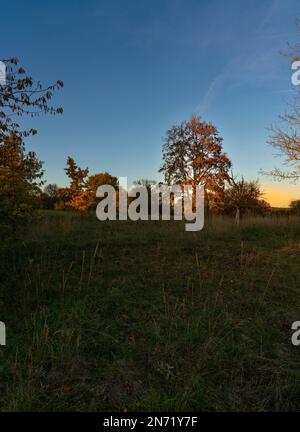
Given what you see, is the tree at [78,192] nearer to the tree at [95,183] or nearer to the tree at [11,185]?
the tree at [95,183]

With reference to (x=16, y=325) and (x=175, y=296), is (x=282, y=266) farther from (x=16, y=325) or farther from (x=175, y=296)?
(x=16, y=325)

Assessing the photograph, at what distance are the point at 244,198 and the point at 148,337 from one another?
19.2 metres

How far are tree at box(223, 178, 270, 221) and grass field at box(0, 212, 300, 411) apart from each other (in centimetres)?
1529

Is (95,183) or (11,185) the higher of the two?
(95,183)

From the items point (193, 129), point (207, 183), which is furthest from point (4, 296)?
point (193, 129)

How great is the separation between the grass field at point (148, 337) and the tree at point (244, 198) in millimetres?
15291

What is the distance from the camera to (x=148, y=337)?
329 cm

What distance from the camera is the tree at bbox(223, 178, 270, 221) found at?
68.7 ft

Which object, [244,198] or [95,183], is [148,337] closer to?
[244,198]

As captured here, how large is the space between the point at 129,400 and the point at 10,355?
139 cm

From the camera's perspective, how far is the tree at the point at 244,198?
2094 cm

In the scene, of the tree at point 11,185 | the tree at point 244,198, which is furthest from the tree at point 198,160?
the tree at point 11,185

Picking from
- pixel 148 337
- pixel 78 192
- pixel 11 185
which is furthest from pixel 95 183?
pixel 148 337
